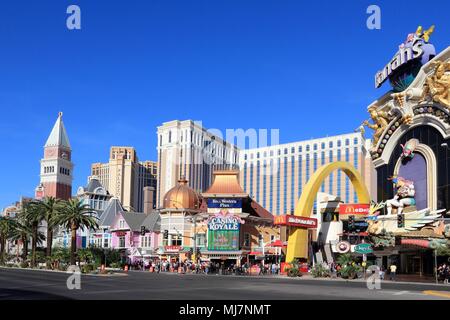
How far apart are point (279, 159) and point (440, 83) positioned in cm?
→ 13783

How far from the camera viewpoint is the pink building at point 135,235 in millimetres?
106938

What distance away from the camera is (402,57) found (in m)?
68.3

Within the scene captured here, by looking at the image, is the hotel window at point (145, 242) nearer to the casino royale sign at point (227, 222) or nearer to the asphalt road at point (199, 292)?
the casino royale sign at point (227, 222)

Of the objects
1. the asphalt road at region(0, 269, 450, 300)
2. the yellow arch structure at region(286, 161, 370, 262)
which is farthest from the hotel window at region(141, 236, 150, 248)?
the asphalt road at region(0, 269, 450, 300)

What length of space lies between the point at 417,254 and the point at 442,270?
1072 cm

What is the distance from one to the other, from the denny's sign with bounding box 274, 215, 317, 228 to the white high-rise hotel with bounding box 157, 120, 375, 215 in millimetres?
103117

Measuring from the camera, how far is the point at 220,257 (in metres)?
91.8

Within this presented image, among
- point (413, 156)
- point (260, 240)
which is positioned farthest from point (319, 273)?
point (260, 240)

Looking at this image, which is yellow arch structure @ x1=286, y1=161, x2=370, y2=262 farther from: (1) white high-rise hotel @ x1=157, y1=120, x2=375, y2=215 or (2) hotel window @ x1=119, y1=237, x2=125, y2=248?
(1) white high-rise hotel @ x1=157, y1=120, x2=375, y2=215

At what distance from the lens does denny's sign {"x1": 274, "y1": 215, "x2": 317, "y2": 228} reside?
71.3m

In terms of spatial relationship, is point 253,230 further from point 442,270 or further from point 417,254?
point 442,270

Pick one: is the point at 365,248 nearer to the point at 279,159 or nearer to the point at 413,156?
the point at 413,156
